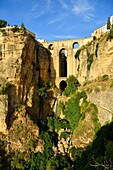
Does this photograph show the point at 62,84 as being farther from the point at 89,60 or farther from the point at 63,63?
the point at 89,60

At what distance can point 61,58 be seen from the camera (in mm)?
39625

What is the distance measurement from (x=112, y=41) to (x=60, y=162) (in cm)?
1385

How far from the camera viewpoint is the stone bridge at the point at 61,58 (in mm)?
37031

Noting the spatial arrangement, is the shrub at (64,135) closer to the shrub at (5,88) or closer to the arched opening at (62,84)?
the shrub at (5,88)

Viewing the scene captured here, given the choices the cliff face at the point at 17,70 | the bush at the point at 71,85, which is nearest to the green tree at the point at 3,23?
the cliff face at the point at 17,70

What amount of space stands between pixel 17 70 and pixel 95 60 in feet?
30.2

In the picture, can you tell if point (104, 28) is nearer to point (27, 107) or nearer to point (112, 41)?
point (112, 41)

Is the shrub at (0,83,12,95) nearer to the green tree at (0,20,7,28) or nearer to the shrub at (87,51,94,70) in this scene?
the green tree at (0,20,7,28)

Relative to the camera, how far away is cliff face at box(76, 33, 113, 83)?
29953 millimetres

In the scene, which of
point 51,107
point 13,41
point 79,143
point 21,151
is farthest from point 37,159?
point 13,41

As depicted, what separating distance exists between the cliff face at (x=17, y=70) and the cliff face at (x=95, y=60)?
6.58m

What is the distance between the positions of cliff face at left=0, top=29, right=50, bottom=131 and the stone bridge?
506cm

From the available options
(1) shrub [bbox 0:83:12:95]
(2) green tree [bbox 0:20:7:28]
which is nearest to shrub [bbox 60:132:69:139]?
(1) shrub [bbox 0:83:12:95]

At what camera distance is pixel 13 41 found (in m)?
30.9
